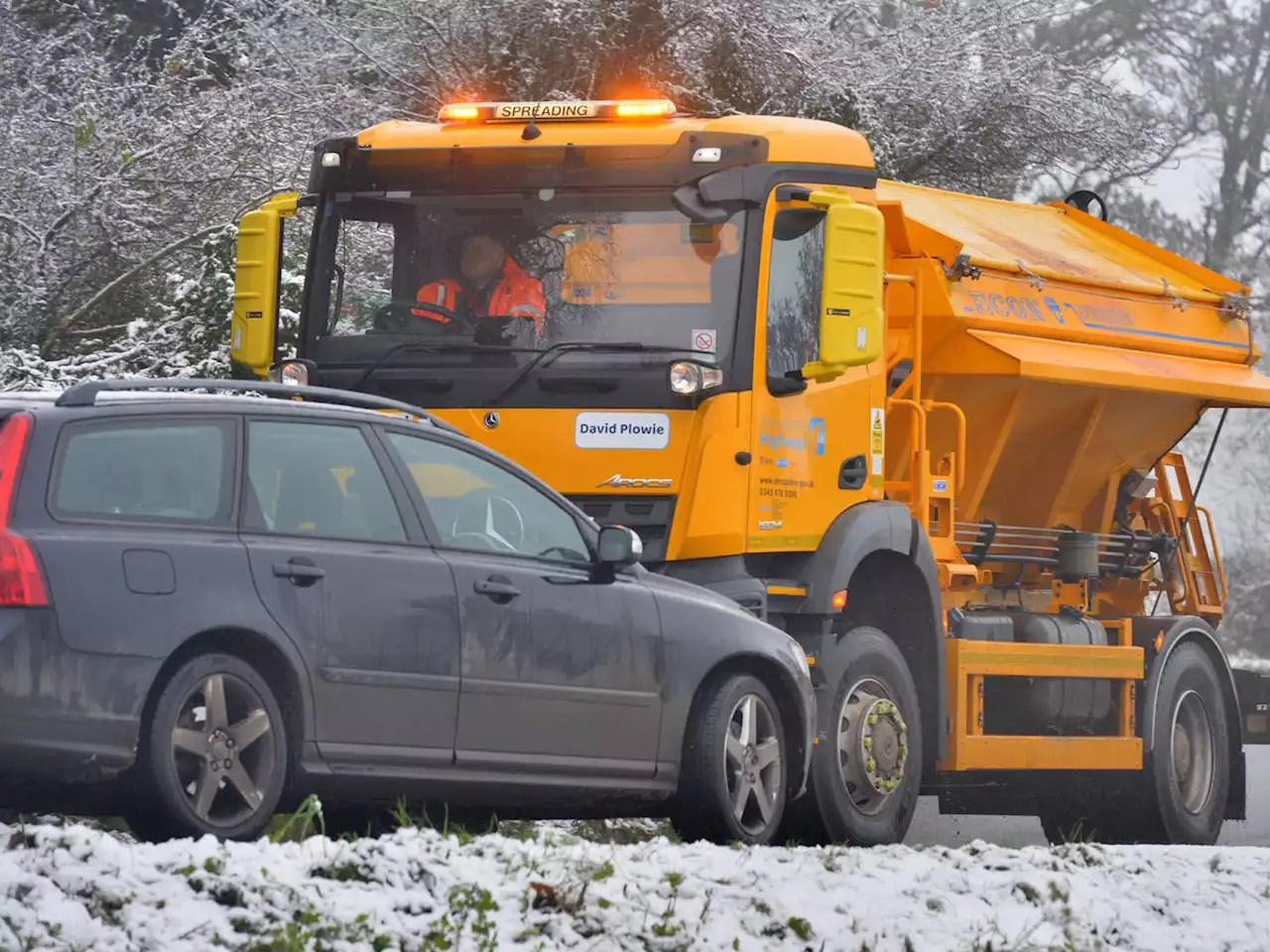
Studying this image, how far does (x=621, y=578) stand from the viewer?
29.8 ft

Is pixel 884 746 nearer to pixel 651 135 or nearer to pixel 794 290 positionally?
pixel 794 290

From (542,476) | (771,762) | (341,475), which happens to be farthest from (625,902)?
(542,476)

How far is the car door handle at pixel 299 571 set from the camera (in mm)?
7680

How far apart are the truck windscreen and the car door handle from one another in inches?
113

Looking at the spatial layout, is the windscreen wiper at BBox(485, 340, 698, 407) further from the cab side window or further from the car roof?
the car roof

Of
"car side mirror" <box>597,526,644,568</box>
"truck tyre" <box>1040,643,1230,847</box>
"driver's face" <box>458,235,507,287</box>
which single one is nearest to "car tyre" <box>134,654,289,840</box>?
"car side mirror" <box>597,526,644,568</box>

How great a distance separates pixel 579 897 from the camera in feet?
22.3

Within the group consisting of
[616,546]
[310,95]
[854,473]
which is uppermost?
[310,95]

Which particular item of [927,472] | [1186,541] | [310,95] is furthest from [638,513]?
[310,95]

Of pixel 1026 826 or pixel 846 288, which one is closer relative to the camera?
pixel 846 288

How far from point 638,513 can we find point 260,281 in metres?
2.10

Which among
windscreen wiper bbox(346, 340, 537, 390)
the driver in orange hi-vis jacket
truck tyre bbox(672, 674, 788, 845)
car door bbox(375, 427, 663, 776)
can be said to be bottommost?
truck tyre bbox(672, 674, 788, 845)

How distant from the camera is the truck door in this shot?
10.5 meters

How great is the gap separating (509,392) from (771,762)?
6.51 ft
